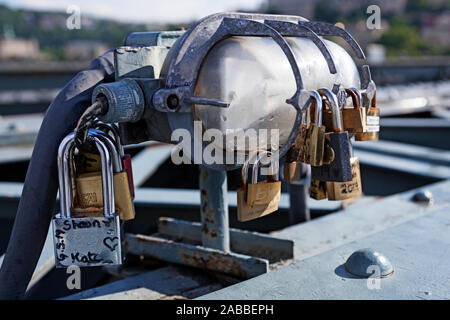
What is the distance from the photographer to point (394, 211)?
291cm

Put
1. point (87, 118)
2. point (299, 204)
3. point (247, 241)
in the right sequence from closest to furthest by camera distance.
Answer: point (87, 118) → point (247, 241) → point (299, 204)

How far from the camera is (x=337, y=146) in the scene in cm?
141

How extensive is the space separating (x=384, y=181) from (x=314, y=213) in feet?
4.93

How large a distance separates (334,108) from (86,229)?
0.82m

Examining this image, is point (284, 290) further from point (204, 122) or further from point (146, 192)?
point (146, 192)

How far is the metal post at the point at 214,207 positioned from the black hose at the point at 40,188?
2.00ft

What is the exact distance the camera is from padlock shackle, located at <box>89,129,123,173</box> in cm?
151

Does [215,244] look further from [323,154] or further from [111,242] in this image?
[323,154]

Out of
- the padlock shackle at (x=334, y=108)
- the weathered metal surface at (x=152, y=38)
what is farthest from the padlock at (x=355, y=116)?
the weathered metal surface at (x=152, y=38)

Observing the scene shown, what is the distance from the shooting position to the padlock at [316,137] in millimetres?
1387

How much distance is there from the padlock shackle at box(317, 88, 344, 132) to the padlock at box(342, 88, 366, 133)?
12 cm
